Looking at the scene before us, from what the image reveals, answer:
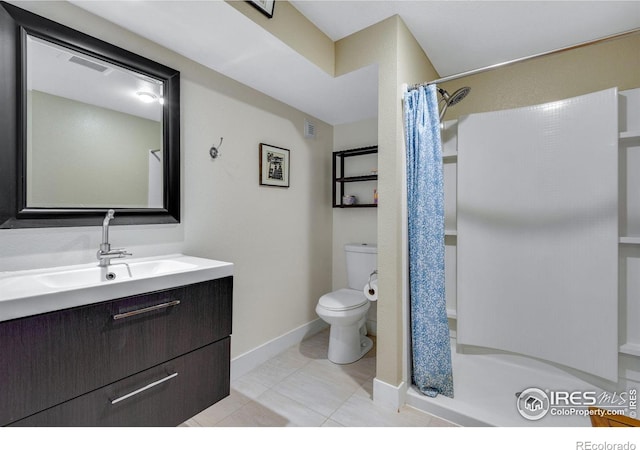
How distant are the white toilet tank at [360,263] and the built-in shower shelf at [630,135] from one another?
5.50 ft

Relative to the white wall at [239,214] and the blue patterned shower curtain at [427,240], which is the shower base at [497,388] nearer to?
the blue patterned shower curtain at [427,240]

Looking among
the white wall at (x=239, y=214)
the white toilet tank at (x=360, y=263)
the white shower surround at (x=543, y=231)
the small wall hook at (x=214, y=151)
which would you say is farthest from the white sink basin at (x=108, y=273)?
the white shower surround at (x=543, y=231)

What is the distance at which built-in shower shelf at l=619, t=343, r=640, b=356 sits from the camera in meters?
1.68

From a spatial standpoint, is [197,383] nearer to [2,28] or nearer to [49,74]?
[49,74]

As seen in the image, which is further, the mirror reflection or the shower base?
the shower base

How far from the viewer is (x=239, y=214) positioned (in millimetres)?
2094

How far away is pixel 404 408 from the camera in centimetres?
174

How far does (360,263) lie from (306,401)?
1.19 m

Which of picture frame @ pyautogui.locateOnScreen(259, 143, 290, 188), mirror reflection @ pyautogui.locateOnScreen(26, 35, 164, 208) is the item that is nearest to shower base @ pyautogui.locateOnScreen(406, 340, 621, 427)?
picture frame @ pyautogui.locateOnScreen(259, 143, 290, 188)

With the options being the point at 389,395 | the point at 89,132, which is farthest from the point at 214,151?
the point at 389,395

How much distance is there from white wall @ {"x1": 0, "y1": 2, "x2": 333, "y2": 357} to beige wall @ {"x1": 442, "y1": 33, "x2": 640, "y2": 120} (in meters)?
1.37

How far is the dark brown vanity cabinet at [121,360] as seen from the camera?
83 cm

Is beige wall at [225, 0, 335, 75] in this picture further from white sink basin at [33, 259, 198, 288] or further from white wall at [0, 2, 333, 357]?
white sink basin at [33, 259, 198, 288]

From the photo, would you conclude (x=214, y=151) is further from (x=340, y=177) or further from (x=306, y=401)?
(x=306, y=401)
